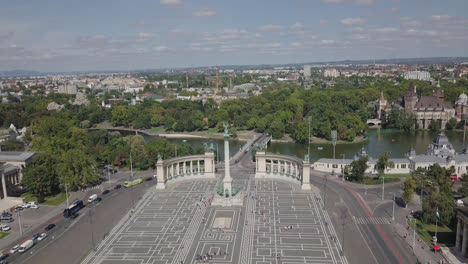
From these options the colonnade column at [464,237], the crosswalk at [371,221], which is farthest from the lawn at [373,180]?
the colonnade column at [464,237]

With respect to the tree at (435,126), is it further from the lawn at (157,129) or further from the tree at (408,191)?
the lawn at (157,129)

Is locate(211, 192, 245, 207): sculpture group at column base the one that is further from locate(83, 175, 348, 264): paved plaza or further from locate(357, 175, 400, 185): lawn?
locate(357, 175, 400, 185): lawn

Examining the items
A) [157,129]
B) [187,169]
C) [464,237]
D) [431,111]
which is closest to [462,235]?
[464,237]

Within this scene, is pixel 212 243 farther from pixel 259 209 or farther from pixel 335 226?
pixel 335 226

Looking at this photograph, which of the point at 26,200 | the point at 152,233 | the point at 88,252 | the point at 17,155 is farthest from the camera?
the point at 17,155

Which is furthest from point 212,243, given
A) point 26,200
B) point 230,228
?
point 26,200

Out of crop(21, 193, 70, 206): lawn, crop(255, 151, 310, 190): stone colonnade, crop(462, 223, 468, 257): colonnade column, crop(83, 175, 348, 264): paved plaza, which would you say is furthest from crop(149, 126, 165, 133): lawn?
crop(462, 223, 468, 257): colonnade column
